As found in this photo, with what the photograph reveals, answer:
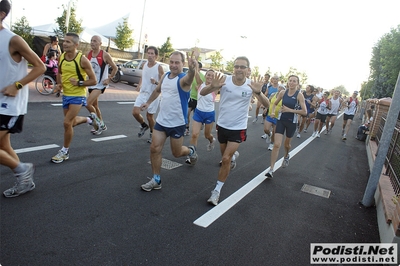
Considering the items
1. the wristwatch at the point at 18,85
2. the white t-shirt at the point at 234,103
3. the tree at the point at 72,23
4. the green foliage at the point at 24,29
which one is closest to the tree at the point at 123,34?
the tree at the point at 72,23

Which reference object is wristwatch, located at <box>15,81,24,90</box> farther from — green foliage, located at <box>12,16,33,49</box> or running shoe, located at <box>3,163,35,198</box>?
green foliage, located at <box>12,16,33,49</box>

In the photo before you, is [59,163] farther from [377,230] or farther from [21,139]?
[377,230]

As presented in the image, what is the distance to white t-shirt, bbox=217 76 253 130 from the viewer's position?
474 centimetres

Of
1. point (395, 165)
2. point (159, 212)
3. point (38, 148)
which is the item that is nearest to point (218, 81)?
point (159, 212)

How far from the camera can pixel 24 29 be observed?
2539cm

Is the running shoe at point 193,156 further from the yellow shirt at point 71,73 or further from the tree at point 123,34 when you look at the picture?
the tree at point 123,34

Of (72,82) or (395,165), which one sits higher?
(72,82)

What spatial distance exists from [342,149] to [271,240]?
28.1 feet

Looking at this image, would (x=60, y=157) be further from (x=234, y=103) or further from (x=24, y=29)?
(x=24, y=29)

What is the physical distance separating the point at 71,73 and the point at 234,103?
267cm

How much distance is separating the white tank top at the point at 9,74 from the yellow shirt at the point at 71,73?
1.70 meters

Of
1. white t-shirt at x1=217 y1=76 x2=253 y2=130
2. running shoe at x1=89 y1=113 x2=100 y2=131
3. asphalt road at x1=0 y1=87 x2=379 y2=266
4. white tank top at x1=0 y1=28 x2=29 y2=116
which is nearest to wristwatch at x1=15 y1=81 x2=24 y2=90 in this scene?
white tank top at x1=0 y1=28 x2=29 y2=116

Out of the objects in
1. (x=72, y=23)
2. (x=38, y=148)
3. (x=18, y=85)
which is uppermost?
Result: (x=72, y=23)

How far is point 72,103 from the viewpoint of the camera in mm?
5289
